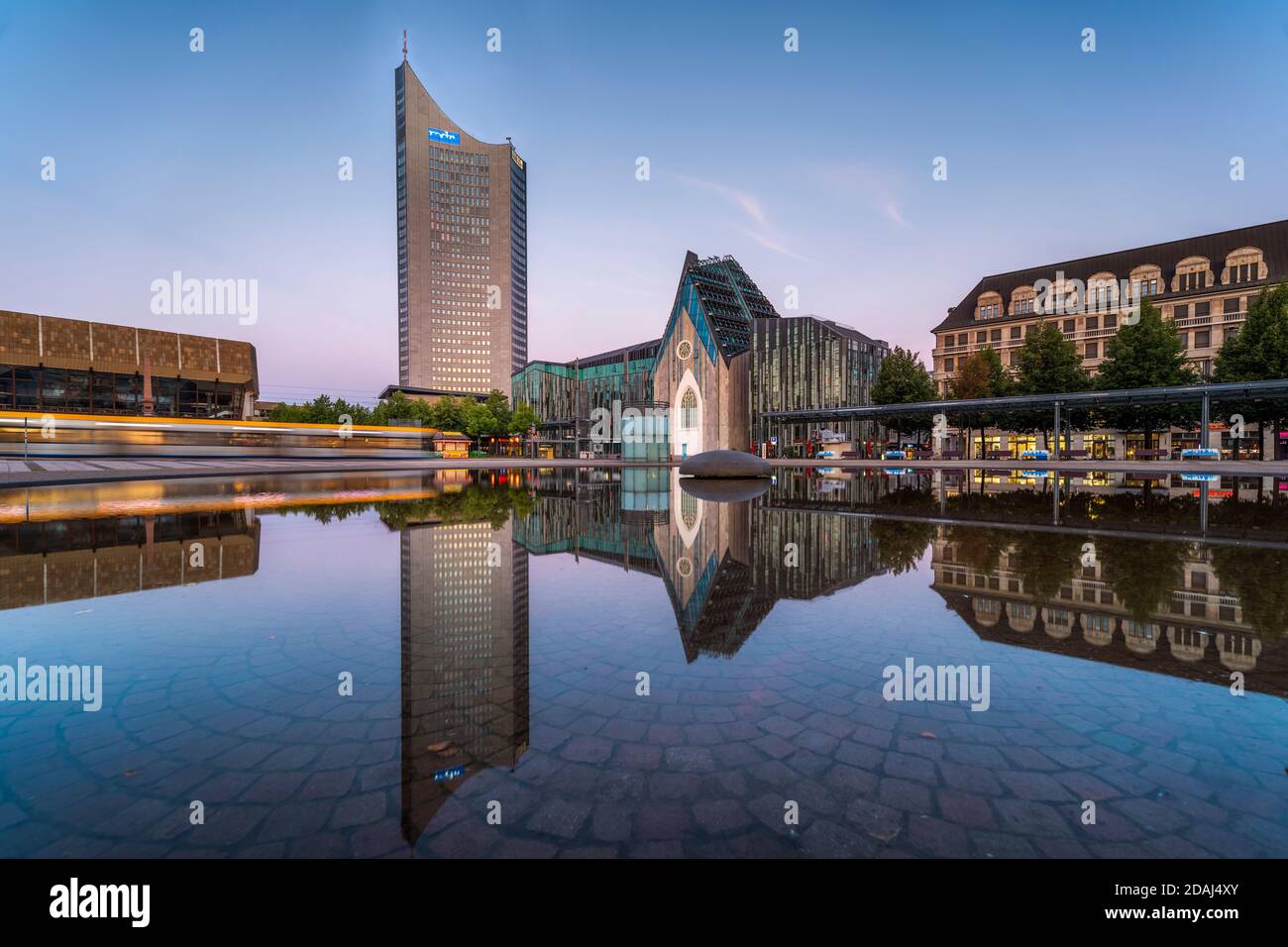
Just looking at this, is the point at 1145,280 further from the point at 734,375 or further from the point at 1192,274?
the point at 734,375

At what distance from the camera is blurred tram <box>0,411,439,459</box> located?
4528 cm

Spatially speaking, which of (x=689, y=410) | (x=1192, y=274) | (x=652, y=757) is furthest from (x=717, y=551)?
(x=1192, y=274)

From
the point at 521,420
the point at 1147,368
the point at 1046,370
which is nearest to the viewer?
the point at 1147,368

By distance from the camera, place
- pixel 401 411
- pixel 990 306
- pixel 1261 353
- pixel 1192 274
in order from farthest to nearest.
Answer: pixel 401 411
pixel 990 306
pixel 1192 274
pixel 1261 353

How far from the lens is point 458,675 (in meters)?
4.82

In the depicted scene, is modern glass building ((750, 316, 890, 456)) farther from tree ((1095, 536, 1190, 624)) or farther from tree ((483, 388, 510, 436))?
tree ((1095, 536, 1190, 624))

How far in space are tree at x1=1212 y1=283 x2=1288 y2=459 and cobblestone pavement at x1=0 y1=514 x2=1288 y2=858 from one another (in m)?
Result: 57.9

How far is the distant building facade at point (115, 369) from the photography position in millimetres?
65125

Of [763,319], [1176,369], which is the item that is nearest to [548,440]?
[763,319]

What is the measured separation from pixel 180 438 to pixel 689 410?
58886 millimetres

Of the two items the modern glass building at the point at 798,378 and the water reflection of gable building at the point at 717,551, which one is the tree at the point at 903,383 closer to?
the modern glass building at the point at 798,378

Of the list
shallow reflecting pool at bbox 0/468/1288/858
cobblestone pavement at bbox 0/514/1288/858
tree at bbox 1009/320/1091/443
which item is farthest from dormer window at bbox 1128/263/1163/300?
cobblestone pavement at bbox 0/514/1288/858

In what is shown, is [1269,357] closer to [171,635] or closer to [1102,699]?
[1102,699]
